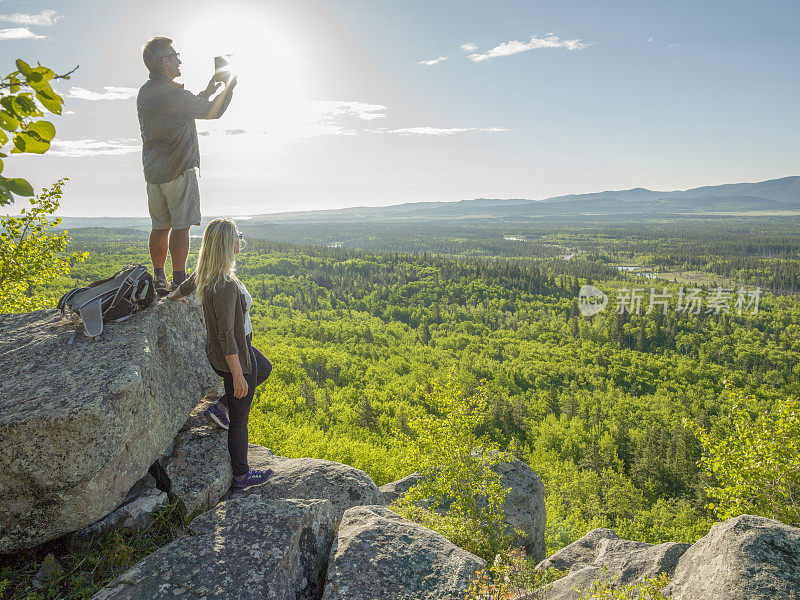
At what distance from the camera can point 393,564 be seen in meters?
5.94

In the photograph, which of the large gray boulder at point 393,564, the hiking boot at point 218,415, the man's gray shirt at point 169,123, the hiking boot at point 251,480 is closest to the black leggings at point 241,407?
the hiking boot at point 251,480

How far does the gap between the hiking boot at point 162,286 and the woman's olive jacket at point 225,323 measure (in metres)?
2.62

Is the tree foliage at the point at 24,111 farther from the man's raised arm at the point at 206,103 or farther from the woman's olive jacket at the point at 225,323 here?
the man's raised arm at the point at 206,103

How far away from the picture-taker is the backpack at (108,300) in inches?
263

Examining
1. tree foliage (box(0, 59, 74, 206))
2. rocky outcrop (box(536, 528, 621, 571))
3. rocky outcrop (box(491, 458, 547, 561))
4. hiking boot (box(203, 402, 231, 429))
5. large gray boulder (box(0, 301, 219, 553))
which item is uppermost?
tree foliage (box(0, 59, 74, 206))

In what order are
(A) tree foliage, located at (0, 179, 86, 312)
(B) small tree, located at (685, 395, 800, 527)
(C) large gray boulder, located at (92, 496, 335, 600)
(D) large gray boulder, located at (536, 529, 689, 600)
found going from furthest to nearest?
(B) small tree, located at (685, 395, 800, 527) < (A) tree foliage, located at (0, 179, 86, 312) < (D) large gray boulder, located at (536, 529, 689, 600) < (C) large gray boulder, located at (92, 496, 335, 600)

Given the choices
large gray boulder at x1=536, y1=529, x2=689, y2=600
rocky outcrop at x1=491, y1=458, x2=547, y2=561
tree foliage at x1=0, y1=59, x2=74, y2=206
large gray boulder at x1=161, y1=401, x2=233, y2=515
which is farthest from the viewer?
rocky outcrop at x1=491, y1=458, x2=547, y2=561

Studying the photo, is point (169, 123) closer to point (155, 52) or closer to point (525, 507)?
point (155, 52)

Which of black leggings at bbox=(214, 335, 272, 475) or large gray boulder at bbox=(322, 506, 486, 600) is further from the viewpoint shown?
black leggings at bbox=(214, 335, 272, 475)

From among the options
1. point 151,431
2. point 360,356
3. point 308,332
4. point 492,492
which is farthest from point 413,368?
point 151,431

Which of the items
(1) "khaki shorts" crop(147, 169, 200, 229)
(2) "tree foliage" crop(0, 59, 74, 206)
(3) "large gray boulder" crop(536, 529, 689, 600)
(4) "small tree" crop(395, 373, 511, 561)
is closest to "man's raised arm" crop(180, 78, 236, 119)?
(1) "khaki shorts" crop(147, 169, 200, 229)

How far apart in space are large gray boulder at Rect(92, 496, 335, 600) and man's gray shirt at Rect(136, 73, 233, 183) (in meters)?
5.55

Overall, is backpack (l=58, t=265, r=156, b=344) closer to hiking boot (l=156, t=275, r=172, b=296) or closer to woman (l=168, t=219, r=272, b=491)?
hiking boot (l=156, t=275, r=172, b=296)

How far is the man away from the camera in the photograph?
22.5ft
